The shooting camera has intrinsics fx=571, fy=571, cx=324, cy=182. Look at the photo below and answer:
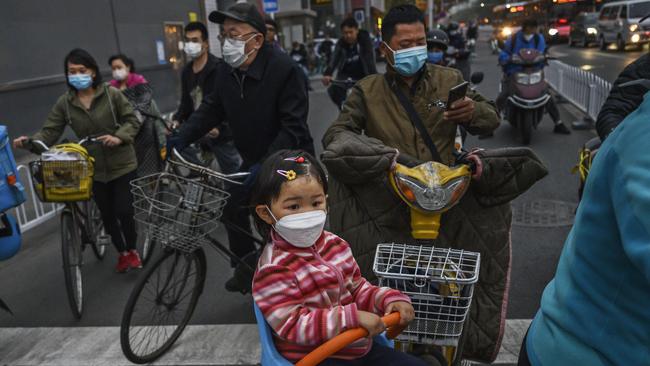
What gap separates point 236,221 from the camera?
367 centimetres

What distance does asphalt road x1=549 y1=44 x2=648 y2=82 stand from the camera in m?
18.0

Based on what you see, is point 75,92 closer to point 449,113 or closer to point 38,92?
point 449,113

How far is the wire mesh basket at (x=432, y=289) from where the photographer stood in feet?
6.91

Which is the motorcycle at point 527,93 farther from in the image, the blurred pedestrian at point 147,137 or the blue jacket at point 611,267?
the blue jacket at point 611,267

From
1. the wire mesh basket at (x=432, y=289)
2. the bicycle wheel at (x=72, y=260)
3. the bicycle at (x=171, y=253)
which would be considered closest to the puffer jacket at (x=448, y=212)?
the wire mesh basket at (x=432, y=289)

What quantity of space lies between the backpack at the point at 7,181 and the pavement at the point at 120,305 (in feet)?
3.49

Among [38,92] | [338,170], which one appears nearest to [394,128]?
[338,170]

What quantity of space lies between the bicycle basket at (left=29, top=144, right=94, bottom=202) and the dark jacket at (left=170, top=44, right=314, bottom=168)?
1020 millimetres

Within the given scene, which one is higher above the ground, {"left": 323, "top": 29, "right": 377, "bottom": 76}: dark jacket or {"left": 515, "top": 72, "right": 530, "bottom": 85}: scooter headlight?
{"left": 323, "top": 29, "right": 377, "bottom": 76}: dark jacket

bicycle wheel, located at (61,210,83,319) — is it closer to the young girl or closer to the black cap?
the black cap

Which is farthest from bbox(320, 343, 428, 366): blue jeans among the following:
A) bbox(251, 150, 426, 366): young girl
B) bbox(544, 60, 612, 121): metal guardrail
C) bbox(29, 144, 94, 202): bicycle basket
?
bbox(544, 60, 612, 121): metal guardrail

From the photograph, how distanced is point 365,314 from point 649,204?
0.96 metres

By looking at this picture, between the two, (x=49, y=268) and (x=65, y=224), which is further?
(x=49, y=268)

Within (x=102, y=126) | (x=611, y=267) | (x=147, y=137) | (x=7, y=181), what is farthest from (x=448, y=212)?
(x=147, y=137)
